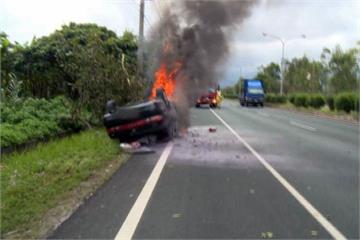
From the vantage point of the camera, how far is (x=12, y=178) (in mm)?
8594

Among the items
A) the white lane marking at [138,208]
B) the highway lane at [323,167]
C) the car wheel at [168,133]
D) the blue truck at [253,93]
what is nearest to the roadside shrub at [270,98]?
the blue truck at [253,93]

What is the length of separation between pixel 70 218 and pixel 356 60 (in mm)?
47375

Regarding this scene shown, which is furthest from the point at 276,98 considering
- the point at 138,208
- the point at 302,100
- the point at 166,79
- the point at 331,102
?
the point at 138,208

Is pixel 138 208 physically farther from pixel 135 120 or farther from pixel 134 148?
pixel 135 120

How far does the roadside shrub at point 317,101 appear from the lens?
4631cm

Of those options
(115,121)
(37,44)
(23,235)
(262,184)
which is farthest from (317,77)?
(23,235)

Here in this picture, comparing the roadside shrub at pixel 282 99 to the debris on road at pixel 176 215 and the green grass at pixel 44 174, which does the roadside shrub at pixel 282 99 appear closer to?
the green grass at pixel 44 174

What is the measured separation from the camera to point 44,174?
9.12 m

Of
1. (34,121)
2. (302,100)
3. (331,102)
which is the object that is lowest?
(34,121)

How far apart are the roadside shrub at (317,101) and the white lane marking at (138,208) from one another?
37.8 metres

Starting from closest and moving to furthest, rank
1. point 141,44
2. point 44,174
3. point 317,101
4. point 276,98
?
point 44,174
point 141,44
point 317,101
point 276,98

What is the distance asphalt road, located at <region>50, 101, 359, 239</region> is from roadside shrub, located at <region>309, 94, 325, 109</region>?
3404 cm

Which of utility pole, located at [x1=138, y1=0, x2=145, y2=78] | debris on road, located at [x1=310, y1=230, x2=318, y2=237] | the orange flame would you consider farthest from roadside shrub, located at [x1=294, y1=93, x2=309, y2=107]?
debris on road, located at [x1=310, y1=230, x2=318, y2=237]

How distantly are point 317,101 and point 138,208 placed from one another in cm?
4231
